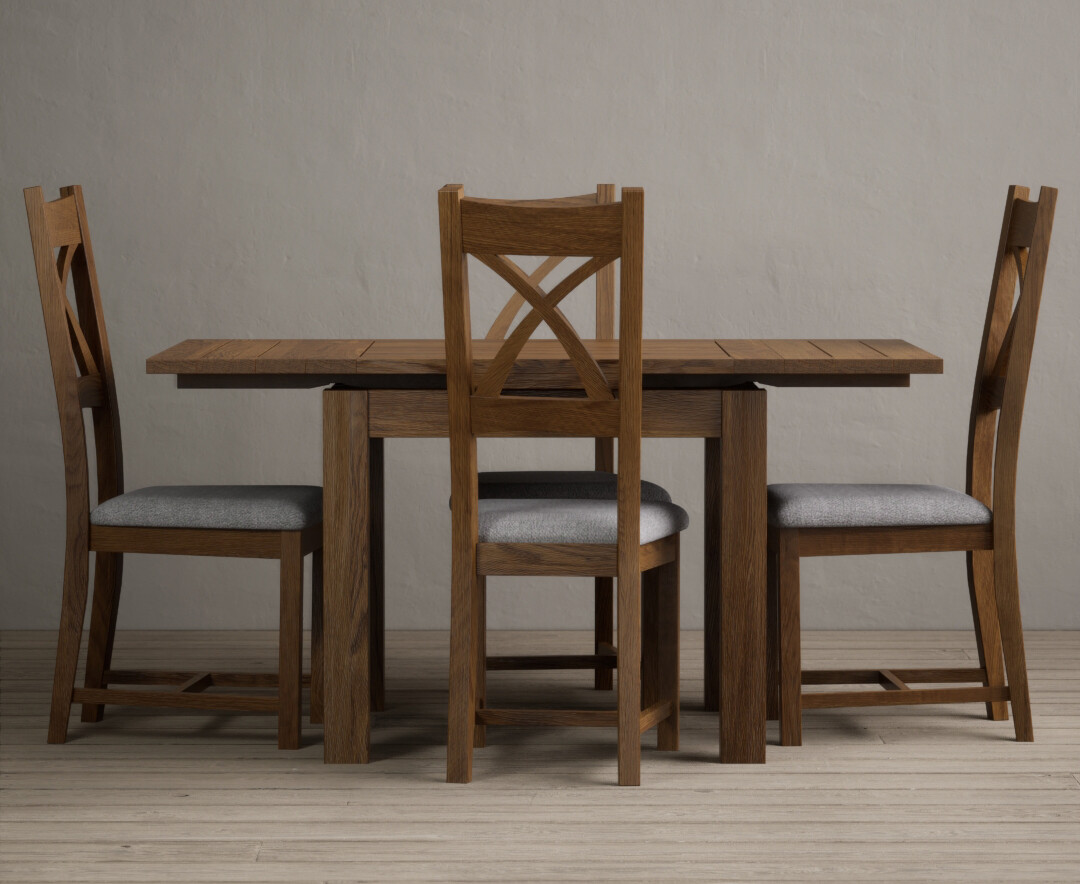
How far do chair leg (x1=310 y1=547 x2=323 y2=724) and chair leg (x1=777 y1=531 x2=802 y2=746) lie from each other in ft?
3.04

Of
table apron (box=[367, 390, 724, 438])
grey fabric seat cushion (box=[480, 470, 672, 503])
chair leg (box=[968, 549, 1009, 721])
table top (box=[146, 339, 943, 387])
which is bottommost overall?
chair leg (box=[968, 549, 1009, 721])

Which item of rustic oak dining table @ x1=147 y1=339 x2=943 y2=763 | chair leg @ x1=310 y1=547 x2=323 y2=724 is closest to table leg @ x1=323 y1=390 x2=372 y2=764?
rustic oak dining table @ x1=147 y1=339 x2=943 y2=763

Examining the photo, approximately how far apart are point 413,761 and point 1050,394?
88.8 inches

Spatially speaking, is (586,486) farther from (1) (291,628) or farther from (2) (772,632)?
(1) (291,628)

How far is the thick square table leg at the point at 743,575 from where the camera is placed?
2715mm

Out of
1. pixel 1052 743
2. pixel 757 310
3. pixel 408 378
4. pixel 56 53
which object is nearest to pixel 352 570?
pixel 408 378

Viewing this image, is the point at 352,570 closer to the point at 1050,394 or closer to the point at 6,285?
the point at 6,285

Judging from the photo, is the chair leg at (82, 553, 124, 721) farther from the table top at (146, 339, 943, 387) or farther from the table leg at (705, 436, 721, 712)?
the table leg at (705, 436, 721, 712)

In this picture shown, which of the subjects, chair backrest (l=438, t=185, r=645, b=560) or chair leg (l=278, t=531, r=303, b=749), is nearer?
chair backrest (l=438, t=185, r=645, b=560)

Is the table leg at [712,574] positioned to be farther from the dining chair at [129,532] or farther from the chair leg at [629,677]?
the dining chair at [129,532]

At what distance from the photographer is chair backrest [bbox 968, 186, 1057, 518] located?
9.24ft

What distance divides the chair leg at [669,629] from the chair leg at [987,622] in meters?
0.71

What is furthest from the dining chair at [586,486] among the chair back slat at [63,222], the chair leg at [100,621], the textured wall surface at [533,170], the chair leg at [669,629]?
the chair back slat at [63,222]

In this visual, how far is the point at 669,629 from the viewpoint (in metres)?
2.79
